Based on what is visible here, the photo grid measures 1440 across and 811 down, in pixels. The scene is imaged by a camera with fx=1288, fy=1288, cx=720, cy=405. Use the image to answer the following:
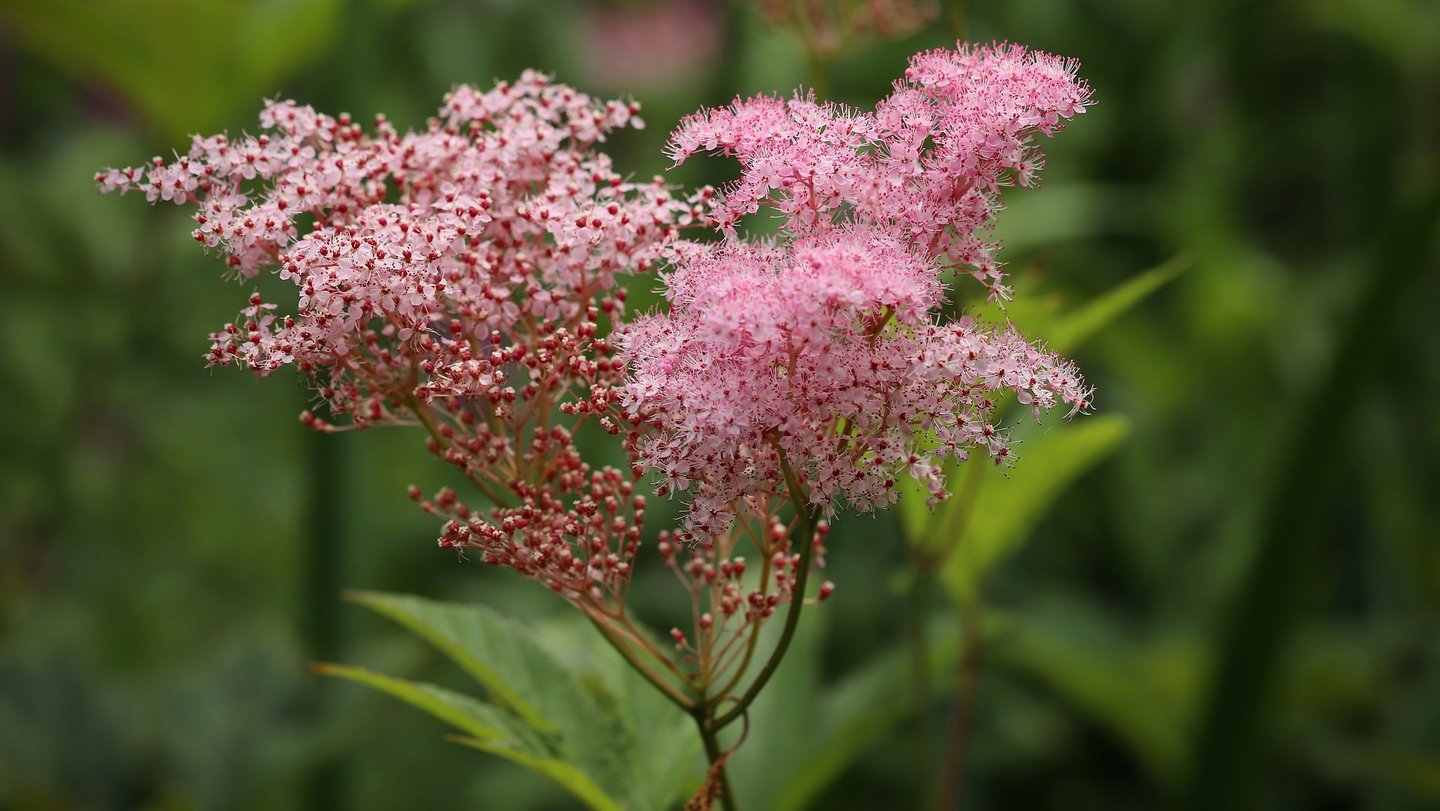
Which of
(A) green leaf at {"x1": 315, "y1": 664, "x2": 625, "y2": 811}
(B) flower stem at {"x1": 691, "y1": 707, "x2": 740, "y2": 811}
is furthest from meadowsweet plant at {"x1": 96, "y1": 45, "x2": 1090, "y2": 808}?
(A) green leaf at {"x1": 315, "y1": 664, "x2": 625, "y2": 811}

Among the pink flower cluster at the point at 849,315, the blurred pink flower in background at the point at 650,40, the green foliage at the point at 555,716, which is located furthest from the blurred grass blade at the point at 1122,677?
the blurred pink flower in background at the point at 650,40

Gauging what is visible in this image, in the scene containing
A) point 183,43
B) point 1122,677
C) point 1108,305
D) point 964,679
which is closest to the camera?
point 1108,305

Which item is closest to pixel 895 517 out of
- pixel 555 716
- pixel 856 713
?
pixel 856 713

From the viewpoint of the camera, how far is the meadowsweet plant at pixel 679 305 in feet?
3.39

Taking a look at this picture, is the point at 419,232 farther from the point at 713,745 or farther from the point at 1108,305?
the point at 1108,305

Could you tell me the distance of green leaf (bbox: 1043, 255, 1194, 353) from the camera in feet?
5.02

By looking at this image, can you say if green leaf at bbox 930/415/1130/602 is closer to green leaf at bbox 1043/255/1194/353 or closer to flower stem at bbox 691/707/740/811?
green leaf at bbox 1043/255/1194/353

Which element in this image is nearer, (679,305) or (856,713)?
(679,305)

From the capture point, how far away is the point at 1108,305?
158cm

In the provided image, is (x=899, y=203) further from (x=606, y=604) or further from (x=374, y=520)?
(x=374, y=520)

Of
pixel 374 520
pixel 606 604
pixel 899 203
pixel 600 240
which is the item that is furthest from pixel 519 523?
pixel 374 520

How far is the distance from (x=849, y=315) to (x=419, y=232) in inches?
15.1

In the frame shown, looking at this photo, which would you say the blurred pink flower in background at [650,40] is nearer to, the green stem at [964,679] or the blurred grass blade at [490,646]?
the green stem at [964,679]

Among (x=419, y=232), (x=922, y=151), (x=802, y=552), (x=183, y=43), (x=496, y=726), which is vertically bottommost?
(x=496, y=726)
